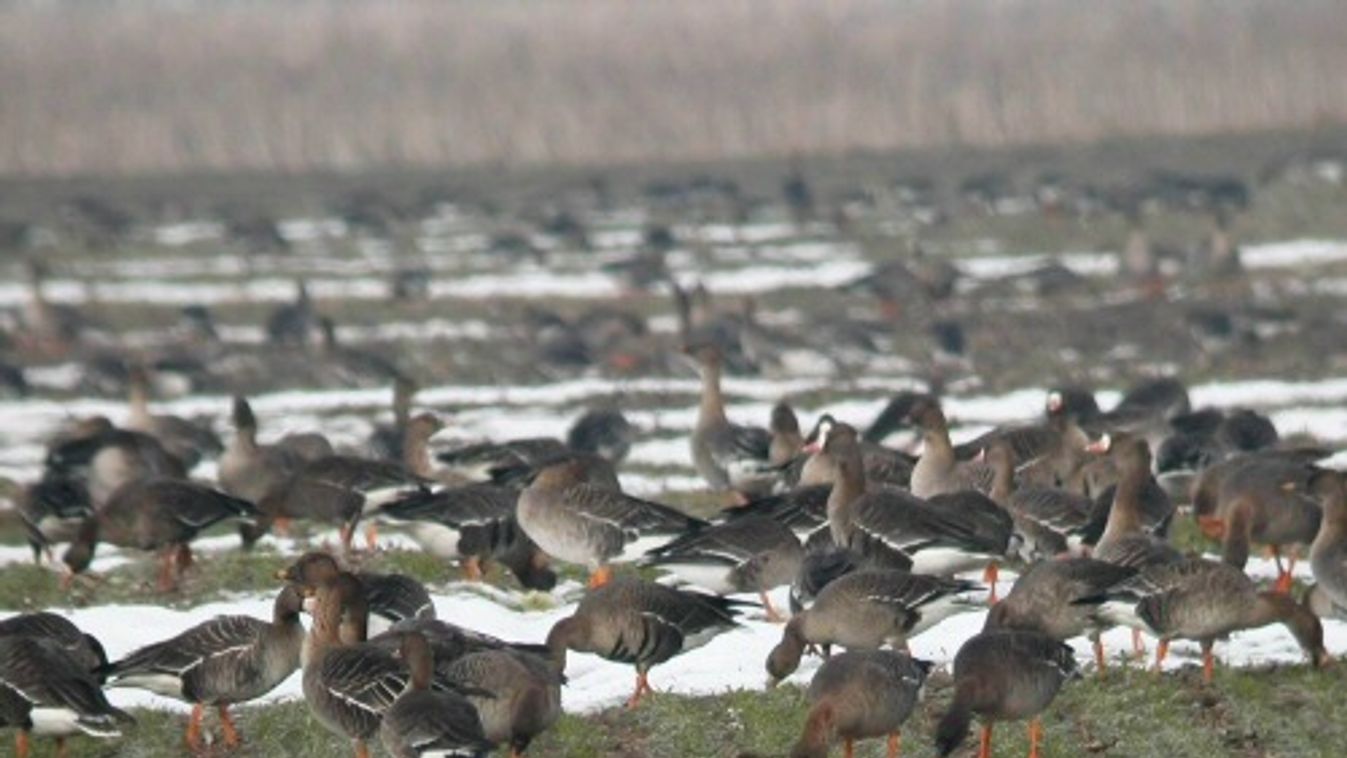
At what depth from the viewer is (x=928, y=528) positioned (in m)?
15.7

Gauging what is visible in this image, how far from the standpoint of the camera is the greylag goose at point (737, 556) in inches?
621

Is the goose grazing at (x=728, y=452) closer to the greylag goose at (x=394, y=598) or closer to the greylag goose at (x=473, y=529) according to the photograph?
the greylag goose at (x=473, y=529)

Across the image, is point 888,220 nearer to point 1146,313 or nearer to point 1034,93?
point 1034,93

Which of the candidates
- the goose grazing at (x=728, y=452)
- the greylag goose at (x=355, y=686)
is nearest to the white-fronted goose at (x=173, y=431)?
the goose grazing at (x=728, y=452)

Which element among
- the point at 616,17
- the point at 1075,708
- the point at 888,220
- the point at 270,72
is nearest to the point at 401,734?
the point at 1075,708

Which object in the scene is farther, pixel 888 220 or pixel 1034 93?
pixel 1034 93

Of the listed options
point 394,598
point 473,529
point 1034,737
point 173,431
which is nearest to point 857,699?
point 1034,737

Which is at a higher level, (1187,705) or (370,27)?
(1187,705)

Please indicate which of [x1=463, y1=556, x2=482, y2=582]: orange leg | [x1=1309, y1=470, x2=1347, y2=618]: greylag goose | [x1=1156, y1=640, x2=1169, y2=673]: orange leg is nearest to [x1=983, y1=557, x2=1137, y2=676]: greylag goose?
[x1=1156, y1=640, x2=1169, y2=673]: orange leg

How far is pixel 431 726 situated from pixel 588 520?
5.10 m

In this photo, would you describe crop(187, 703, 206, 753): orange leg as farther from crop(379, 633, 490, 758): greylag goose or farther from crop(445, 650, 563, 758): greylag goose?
crop(379, 633, 490, 758): greylag goose

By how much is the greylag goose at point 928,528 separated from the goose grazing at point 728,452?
5.08 metres

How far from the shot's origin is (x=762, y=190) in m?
55.5

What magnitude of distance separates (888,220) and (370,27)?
26.7 meters
